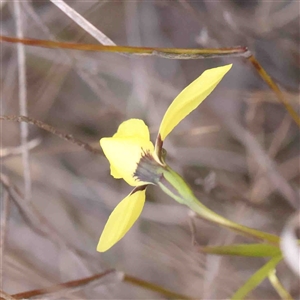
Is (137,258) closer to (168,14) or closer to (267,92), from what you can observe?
(267,92)

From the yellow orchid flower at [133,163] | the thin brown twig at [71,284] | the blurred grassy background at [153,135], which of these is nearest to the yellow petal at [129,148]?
the yellow orchid flower at [133,163]

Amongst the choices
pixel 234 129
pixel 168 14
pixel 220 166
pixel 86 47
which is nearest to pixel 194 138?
pixel 220 166

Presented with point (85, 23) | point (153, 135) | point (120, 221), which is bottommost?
point (120, 221)

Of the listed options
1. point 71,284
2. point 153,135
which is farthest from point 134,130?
point 153,135

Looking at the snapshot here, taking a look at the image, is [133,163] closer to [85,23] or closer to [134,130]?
[134,130]

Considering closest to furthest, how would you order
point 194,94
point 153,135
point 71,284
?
1. point 194,94
2. point 71,284
3. point 153,135

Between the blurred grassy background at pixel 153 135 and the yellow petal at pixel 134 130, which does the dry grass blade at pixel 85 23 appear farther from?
the blurred grassy background at pixel 153 135

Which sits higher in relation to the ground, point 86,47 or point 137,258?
point 137,258
